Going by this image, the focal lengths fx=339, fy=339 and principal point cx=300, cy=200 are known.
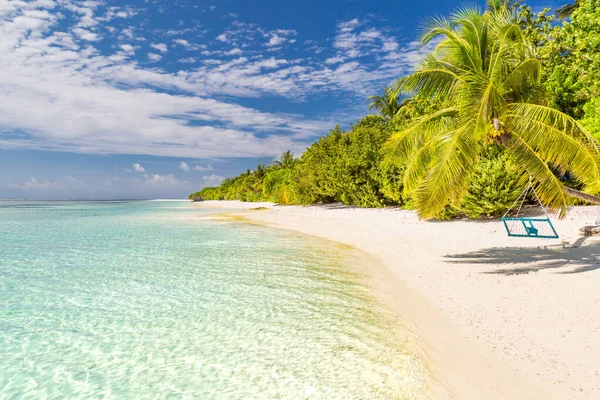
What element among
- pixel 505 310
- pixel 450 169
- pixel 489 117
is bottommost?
pixel 505 310

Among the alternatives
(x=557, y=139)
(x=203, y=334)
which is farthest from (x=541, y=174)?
(x=203, y=334)

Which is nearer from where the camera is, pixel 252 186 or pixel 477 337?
pixel 477 337

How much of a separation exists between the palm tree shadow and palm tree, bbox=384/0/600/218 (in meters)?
1.42

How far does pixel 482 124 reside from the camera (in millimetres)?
7363

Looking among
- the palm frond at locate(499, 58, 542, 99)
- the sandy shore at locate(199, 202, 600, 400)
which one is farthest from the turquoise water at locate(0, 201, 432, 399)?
the palm frond at locate(499, 58, 542, 99)

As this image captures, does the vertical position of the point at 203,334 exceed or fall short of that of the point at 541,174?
it falls short

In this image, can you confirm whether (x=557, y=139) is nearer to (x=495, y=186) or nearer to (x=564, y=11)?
(x=495, y=186)

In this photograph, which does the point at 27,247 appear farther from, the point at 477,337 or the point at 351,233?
the point at 477,337

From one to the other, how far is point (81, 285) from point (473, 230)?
14695 mm

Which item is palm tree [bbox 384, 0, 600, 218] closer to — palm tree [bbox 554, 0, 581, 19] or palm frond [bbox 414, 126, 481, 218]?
palm frond [bbox 414, 126, 481, 218]

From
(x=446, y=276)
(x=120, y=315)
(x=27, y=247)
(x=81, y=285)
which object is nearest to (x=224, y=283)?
(x=120, y=315)

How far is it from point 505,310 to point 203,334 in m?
5.13

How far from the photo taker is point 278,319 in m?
6.20

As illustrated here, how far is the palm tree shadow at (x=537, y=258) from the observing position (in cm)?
816
